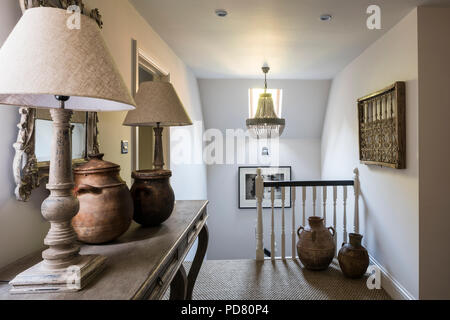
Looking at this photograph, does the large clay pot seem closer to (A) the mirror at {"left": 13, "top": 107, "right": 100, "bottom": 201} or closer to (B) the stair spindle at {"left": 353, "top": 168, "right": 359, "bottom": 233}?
(B) the stair spindle at {"left": 353, "top": 168, "right": 359, "bottom": 233}

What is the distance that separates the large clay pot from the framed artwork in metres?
0.89

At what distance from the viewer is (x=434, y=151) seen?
2.12 m

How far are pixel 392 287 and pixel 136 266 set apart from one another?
254 cm

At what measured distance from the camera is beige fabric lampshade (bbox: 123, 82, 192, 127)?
153 cm

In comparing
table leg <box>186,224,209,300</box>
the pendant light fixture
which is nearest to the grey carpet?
table leg <box>186,224,209,300</box>

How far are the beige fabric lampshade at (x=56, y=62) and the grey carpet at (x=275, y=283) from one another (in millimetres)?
2135

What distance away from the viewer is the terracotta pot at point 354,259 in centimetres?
257

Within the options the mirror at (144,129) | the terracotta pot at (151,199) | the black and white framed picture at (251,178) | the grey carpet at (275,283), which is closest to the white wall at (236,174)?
the black and white framed picture at (251,178)

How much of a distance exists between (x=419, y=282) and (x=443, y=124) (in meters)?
1.26

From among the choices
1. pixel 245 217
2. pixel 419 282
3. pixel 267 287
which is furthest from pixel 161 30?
pixel 245 217

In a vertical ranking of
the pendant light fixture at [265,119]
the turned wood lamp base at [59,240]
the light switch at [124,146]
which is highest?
the pendant light fixture at [265,119]

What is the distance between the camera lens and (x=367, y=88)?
3.06 metres

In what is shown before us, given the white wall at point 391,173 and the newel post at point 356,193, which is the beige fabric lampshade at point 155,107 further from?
the newel post at point 356,193

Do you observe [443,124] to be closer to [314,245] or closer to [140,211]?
[314,245]
